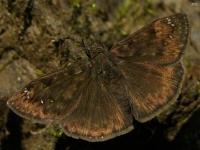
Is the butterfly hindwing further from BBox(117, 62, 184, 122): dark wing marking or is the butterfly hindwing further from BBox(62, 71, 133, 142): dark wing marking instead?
BBox(117, 62, 184, 122): dark wing marking

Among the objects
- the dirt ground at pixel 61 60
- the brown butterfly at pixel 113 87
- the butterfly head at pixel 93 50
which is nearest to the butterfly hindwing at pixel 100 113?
the brown butterfly at pixel 113 87

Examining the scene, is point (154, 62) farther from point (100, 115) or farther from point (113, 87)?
point (100, 115)

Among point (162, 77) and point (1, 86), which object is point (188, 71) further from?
point (1, 86)

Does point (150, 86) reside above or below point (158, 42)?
below

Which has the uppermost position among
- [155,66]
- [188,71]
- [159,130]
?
[155,66]

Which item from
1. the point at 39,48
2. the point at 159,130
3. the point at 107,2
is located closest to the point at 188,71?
the point at 159,130

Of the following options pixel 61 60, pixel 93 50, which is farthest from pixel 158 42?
pixel 61 60

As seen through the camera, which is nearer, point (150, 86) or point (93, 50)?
point (150, 86)
